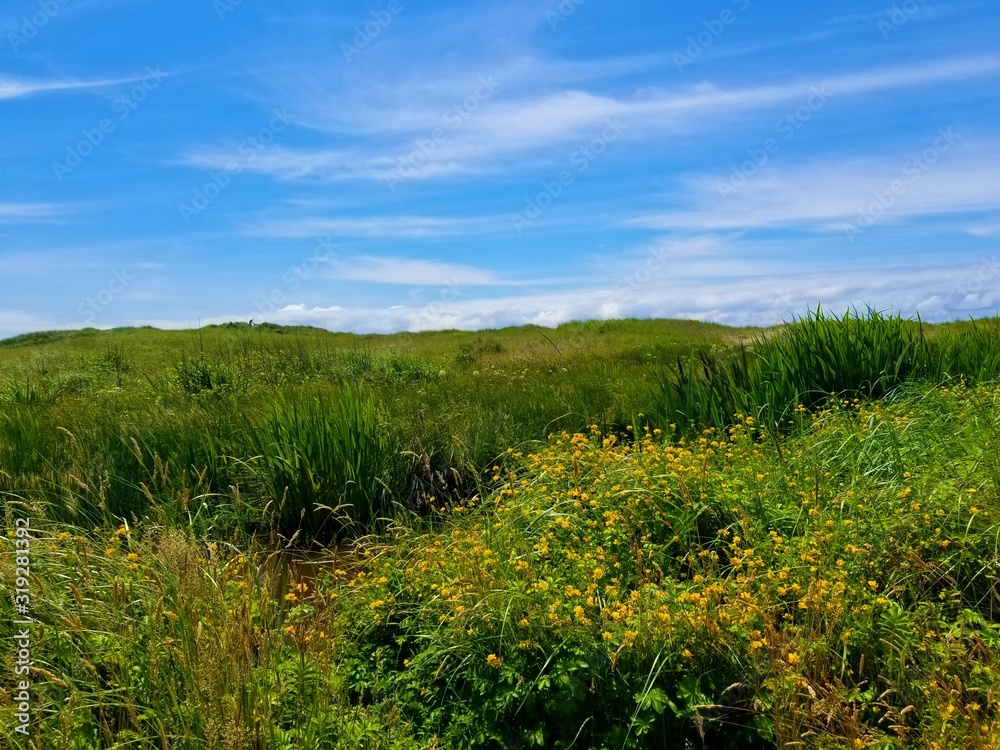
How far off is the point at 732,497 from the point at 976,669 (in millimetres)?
1679

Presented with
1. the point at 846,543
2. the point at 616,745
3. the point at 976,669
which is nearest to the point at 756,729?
the point at 616,745

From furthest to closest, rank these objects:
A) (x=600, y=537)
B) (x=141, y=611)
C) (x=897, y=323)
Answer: (x=897, y=323) → (x=600, y=537) → (x=141, y=611)

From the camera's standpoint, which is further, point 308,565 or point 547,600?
point 308,565

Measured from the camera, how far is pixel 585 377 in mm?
10844

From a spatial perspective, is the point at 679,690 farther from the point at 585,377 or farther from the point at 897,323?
the point at 897,323

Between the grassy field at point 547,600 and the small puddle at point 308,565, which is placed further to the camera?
the small puddle at point 308,565

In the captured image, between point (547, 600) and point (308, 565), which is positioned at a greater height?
point (547, 600)

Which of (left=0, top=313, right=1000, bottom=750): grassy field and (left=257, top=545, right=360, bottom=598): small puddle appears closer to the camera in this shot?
(left=0, top=313, right=1000, bottom=750): grassy field

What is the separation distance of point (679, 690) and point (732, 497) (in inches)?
67.9

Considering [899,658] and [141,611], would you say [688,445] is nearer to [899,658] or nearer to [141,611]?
[899,658]

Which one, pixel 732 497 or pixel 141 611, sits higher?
pixel 732 497

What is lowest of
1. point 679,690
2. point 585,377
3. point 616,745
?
point 616,745

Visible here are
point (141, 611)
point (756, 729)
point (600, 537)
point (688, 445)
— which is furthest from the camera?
point (688, 445)

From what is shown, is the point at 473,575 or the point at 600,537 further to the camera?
the point at 600,537
